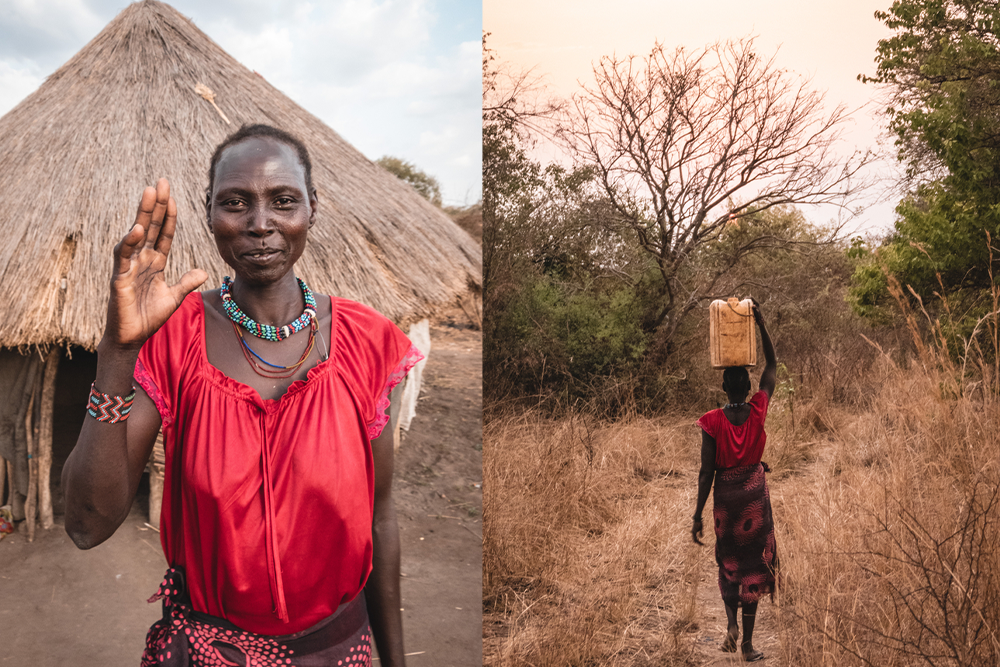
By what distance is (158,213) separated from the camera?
3.22 feet

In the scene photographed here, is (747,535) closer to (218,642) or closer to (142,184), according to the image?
(218,642)

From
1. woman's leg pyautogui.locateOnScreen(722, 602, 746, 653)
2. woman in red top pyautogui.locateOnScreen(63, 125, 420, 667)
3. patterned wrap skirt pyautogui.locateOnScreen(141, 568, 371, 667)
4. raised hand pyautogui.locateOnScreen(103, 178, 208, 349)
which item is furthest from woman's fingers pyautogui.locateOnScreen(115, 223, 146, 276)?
woman's leg pyautogui.locateOnScreen(722, 602, 746, 653)

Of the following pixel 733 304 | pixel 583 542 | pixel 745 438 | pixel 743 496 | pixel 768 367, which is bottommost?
pixel 583 542

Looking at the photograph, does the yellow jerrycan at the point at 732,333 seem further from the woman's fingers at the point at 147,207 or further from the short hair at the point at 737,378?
the woman's fingers at the point at 147,207

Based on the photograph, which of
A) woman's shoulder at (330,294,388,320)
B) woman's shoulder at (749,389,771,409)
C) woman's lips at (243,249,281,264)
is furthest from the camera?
woman's shoulder at (749,389,771,409)

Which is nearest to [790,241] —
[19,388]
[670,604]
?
[670,604]

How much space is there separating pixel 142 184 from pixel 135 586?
1645 mm

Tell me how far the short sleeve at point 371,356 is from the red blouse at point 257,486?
3 cm

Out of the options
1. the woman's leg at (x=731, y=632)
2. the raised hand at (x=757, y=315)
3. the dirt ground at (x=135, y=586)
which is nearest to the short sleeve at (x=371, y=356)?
the raised hand at (x=757, y=315)

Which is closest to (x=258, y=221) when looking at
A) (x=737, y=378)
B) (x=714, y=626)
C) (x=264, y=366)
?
(x=264, y=366)

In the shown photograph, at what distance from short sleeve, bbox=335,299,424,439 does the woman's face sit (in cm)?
16

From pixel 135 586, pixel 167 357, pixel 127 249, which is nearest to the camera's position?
pixel 127 249

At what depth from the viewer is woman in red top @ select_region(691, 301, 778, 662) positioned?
2.41 m

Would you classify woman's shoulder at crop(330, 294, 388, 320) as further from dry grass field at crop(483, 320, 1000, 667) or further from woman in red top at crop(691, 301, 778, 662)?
dry grass field at crop(483, 320, 1000, 667)
